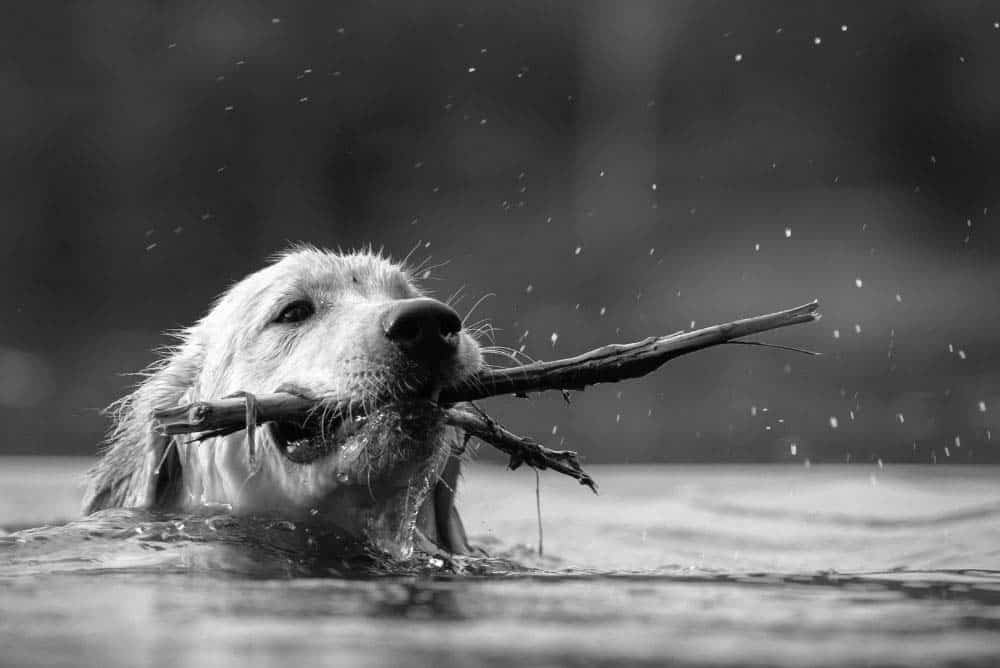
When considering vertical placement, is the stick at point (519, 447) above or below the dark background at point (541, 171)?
below

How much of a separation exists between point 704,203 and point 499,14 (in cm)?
422

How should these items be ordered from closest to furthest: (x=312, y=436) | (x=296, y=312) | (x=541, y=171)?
(x=312, y=436) → (x=296, y=312) → (x=541, y=171)

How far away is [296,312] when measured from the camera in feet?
16.5

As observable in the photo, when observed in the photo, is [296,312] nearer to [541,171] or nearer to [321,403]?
[321,403]

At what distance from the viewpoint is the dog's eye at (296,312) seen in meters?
5.04

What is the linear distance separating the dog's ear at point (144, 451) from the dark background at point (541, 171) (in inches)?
375

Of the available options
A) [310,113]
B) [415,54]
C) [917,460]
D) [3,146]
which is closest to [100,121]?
[3,146]

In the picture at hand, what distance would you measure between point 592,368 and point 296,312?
1.37m

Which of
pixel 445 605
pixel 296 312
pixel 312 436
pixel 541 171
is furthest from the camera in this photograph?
pixel 541 171

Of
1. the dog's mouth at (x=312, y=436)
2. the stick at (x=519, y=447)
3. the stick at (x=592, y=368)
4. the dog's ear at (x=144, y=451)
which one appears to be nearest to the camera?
the stick at (x=592, y=368)

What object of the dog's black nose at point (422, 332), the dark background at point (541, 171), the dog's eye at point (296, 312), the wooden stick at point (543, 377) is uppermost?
the dark background at point (541, 171)

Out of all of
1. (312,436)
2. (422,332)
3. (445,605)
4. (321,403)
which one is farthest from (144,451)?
(445,605)

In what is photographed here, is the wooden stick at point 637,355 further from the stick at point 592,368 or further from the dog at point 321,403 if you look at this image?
Answer: the dog at point 321,403

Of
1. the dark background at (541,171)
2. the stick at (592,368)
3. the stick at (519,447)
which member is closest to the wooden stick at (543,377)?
the stick at (592,368)
